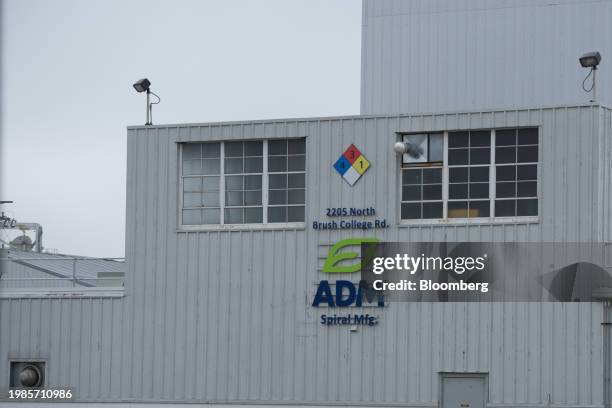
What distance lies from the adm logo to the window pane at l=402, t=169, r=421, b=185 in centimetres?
151

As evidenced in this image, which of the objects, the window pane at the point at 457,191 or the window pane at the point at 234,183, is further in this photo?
the window pane at the point at 234,183

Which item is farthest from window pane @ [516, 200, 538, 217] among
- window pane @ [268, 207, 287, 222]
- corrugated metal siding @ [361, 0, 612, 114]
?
corrugated metal siding @ [361, 0, 612, 114]

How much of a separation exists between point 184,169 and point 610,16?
15450mm

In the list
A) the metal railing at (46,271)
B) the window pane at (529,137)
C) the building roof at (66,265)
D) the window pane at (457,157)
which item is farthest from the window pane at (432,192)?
the building roof at (66,265)

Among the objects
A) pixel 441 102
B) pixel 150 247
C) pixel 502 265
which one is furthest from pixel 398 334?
pixel 441 102

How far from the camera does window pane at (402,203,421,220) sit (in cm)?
2698

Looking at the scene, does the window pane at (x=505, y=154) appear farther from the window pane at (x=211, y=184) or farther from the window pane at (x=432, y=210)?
the window pane at (x=211, y=184)

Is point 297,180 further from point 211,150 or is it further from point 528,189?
point 528,189

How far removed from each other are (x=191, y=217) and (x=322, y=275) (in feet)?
11.8

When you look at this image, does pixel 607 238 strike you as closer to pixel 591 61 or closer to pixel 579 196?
pixel 579 196

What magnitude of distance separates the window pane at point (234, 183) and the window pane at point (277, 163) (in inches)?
30.7

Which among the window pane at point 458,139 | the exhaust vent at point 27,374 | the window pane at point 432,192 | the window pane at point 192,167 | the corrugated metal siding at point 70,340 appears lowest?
the exhaust vent at point 27,374

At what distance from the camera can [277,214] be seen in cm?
2795

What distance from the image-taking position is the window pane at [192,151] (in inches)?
1128
